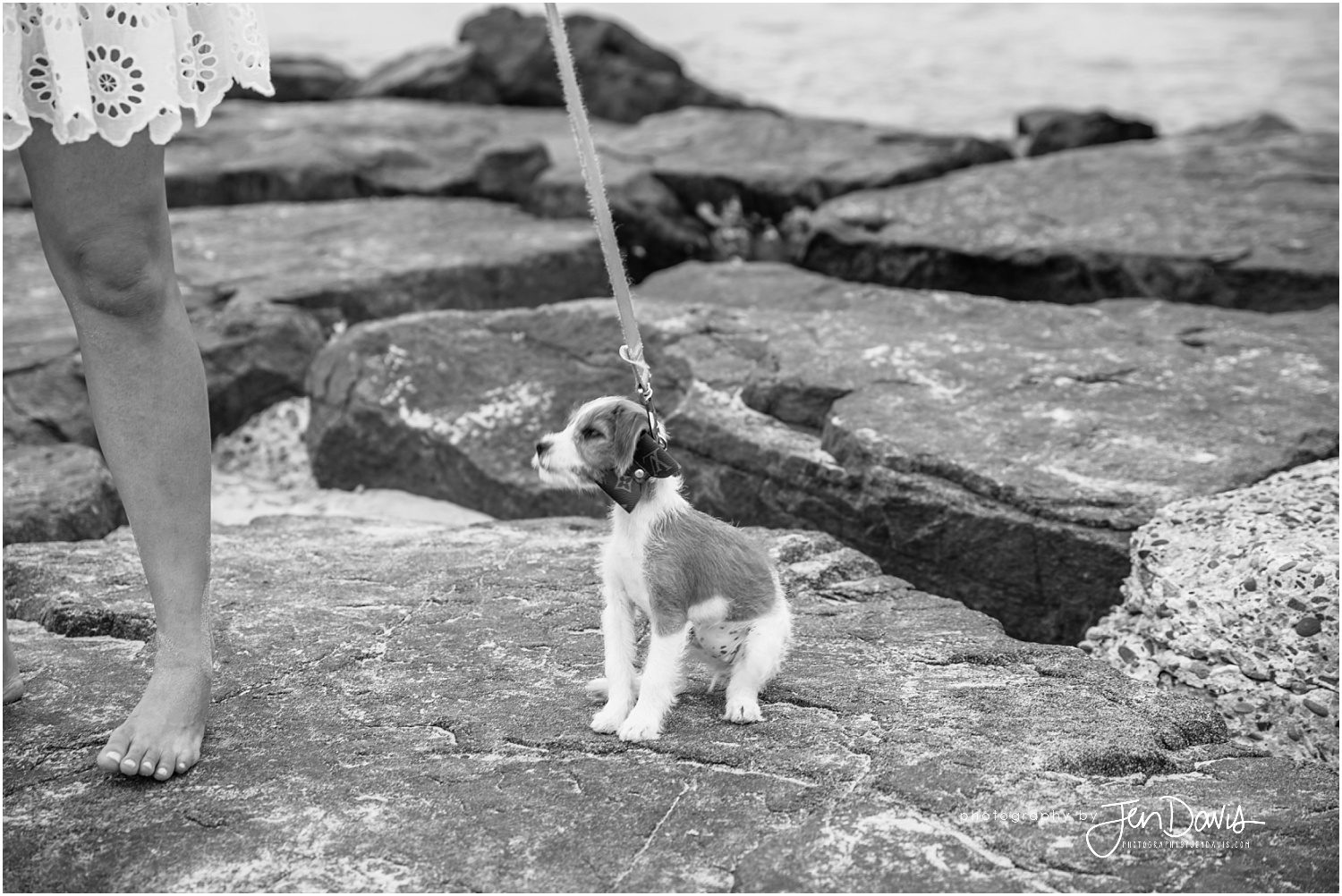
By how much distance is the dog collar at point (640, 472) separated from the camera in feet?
10.3

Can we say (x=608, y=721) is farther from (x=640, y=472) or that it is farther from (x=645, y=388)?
(x=645, y=388)

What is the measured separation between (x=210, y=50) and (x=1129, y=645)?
3116 mm

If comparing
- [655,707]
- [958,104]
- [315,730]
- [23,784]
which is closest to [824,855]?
[655,707]

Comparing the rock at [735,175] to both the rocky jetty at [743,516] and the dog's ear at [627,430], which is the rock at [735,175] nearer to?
the rocky jetty at [743,516]

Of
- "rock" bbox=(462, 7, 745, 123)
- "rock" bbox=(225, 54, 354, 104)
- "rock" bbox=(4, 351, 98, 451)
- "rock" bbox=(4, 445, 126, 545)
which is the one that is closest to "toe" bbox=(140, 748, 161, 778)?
"rock" bbox=(4, 445, 126, 545)

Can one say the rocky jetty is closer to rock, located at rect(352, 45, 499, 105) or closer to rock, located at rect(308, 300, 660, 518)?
rock, located at rect(308, 300, 660, 518)

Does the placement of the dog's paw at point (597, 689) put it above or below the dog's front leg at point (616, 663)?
below

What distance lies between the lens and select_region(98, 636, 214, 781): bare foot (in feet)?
9.61

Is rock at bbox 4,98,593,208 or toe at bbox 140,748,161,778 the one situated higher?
toe at bbox 140,748,161,778

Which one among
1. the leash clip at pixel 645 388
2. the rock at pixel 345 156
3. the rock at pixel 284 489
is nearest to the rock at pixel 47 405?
the rock at pixel 284 489

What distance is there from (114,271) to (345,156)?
300 inches

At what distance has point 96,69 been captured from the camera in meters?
2.82

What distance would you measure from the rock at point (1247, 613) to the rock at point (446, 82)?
10.6m

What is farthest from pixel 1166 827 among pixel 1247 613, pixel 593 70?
pixel 593 70
